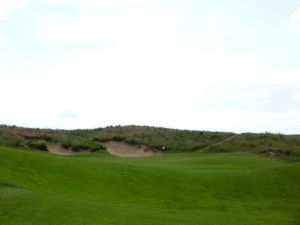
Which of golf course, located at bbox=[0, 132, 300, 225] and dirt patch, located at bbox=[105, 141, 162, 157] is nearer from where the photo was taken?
golf course, located at bbox=[0, 132, 300, 225]

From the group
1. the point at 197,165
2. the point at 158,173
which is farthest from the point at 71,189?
the point at 197,165

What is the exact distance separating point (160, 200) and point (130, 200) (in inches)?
65.7

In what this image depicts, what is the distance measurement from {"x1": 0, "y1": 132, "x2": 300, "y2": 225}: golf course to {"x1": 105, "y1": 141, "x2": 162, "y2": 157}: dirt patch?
77.7 feet

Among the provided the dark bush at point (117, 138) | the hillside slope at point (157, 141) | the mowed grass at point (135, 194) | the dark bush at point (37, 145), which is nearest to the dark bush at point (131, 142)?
the hillside slope at point (157, 141)

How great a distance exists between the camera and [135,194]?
2538 centimetres

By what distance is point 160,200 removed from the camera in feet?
82.5

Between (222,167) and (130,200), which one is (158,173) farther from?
(222,167)

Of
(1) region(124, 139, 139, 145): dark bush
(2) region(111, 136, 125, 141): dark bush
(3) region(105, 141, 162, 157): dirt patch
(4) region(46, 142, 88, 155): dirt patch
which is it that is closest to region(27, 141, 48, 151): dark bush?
(4) region(46, 142, 88, 155): dirt patch

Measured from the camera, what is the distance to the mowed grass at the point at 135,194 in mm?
18141

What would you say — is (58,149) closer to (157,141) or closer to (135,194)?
(157,141)

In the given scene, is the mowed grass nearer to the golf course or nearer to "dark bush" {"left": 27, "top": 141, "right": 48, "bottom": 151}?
the golf course

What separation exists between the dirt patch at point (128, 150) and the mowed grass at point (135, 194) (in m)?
23.6

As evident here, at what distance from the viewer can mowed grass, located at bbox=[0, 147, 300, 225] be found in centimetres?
1814

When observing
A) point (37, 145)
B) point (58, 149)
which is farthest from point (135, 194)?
point (58, 149)
